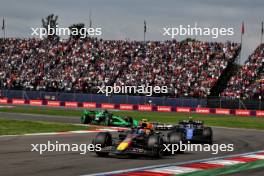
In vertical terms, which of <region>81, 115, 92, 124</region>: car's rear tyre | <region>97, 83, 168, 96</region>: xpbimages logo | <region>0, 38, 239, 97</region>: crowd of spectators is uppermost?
<region>0, 38, 239, 97</region>: crowd of spectators

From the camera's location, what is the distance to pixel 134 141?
1469 cm

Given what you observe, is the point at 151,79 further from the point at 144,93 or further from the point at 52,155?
the point at 52,155

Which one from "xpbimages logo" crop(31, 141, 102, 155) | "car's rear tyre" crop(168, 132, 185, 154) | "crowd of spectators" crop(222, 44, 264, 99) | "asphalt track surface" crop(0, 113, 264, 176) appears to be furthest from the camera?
"crowd of spectators" crop(222, 44, 264, 99)

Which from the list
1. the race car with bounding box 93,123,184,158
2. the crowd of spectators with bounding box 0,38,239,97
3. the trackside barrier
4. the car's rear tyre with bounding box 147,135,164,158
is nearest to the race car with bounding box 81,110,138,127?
the race car with bounding box 93,123,184,158

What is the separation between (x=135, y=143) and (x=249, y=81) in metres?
34.6

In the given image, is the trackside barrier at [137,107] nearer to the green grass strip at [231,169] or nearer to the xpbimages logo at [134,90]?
the xpbimages logo at [134,90]

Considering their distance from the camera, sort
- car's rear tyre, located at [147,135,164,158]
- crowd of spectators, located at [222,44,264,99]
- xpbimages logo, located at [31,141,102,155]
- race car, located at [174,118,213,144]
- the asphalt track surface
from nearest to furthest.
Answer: the asphalt track surface, car's rear tyre, located at [147,135,164,158], xpbimages logo, located at [31,141,102,155], race car, located at [174,118,213,144], crowd of spectators, located at [222,44,264,99]

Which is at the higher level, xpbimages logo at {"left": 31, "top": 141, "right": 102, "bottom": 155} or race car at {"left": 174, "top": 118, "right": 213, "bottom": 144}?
race car at {"left": 174, "top": 118, "right": 213, "bottom": 144}

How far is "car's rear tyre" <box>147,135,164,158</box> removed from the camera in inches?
565

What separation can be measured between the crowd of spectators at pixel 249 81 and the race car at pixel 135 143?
99.0ft

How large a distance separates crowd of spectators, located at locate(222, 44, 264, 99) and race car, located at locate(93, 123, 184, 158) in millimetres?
30167

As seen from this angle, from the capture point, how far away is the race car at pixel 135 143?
559 inches

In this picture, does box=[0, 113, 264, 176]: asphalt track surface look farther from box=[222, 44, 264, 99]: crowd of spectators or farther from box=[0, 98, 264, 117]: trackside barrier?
box=[222, 44, 264, 99]: crowd of spectators

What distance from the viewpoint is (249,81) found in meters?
47.8
